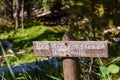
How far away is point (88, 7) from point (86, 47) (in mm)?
5092

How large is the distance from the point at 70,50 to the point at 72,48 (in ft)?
0.09

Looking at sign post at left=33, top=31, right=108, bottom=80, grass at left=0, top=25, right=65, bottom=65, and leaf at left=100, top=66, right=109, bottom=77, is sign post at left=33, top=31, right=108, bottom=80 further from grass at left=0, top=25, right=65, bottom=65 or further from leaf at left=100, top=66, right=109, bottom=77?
grass at left=0, top=25, right=65, bottom=65

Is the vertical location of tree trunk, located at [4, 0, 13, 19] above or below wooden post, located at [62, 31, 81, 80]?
below

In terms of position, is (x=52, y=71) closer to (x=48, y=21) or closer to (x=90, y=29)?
(x=90, y=29)

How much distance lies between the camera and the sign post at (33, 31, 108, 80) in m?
3.48

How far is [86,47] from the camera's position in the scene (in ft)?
11.5

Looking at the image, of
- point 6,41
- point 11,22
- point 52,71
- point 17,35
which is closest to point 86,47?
point 52,71

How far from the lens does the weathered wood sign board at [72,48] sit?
11.3 ft

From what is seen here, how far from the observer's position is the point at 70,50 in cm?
359

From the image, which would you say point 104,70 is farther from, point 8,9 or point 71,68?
point 8,9

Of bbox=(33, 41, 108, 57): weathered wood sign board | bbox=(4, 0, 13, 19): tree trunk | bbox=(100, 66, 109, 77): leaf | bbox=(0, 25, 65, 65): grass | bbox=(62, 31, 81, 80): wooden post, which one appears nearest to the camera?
bbox=(100, 66, 109, 77): leaf

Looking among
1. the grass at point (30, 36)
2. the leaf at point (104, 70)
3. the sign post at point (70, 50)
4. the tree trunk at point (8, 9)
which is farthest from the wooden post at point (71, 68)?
the tree trunk at point (8, 9)

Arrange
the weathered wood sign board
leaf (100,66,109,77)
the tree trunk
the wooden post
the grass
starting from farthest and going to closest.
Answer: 1. the tree trunk
2. the grass
3. the wooden post
4. the weathered wood sign board
5. leaf (100,66,109,77)

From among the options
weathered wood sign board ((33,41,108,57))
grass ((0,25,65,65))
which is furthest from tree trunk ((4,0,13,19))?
weathered wood sign board ((33,41,108,57))
